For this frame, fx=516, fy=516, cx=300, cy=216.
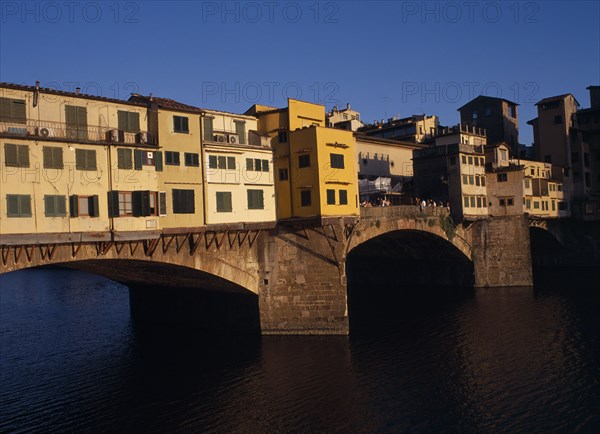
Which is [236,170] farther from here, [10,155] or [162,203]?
[10,155]

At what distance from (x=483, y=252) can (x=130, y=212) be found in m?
53.3

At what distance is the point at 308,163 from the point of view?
1858 inches

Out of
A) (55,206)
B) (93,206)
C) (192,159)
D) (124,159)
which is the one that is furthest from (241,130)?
(55,206)

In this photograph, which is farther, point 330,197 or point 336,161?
point 336,161

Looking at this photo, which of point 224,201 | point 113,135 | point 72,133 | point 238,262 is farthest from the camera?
point 238,262

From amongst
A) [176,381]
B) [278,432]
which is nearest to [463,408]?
[278,432]

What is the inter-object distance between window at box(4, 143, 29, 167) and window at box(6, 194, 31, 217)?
198 cm

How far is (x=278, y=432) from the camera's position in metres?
29.2

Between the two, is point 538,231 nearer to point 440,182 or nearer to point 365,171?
point 440,182

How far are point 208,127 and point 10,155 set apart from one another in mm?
15845

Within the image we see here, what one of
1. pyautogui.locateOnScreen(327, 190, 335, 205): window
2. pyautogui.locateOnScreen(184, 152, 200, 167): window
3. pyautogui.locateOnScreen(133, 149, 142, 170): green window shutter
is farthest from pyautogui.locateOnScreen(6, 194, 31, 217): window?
pyautogui.locateOnScreen(327, 190, 335, 205): window

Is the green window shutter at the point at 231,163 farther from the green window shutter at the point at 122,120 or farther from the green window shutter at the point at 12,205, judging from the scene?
the green window shutter at the point at 12,205

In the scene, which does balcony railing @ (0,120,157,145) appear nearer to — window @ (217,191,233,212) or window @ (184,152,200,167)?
window @ (184,152,200,167)

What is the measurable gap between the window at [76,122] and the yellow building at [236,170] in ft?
32.3
